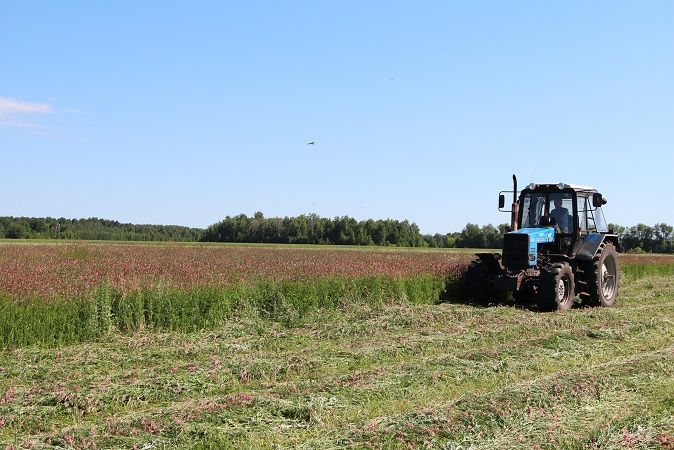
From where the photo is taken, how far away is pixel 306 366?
7199mm

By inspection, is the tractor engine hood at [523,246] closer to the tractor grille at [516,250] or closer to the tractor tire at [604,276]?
the tractor grille at [516,250]

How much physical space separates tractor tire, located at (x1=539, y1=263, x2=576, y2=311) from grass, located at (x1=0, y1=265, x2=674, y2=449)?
1.29 m

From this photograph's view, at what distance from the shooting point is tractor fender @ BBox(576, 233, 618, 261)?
13.1 metres

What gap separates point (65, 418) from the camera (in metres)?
5.34

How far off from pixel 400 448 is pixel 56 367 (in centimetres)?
428

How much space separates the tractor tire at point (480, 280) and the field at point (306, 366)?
3.45ft

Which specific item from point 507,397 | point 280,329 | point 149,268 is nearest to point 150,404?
point 507,397

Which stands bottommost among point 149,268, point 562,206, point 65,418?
point 65,418

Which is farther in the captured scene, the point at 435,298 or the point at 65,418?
the point at 435,298

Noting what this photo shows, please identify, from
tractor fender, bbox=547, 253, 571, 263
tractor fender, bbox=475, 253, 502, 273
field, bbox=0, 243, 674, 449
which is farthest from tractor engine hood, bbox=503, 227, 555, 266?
field, bbox=0, 243, 674, 449

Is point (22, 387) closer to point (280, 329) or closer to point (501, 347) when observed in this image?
point (280, 329)

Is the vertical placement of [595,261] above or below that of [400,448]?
above

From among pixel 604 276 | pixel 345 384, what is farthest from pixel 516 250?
pixel 345 384

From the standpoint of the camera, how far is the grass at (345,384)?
4.80m
